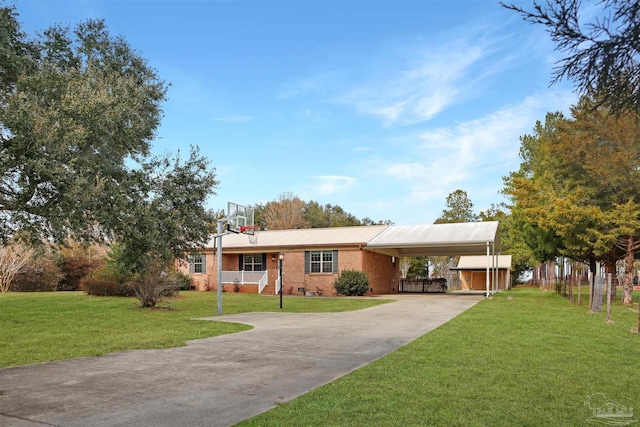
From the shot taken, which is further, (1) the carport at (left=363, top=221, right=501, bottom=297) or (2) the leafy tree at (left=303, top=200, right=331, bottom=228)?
(2) the leafy tree at (left=303, top=200, right=331, bottom=228)

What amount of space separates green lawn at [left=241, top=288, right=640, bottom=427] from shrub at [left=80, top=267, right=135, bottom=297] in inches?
687

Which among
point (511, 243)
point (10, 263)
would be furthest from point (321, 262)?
point (511, 243)

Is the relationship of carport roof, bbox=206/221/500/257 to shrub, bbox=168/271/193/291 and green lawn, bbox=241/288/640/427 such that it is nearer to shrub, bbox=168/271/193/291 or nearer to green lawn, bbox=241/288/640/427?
shrub, bbox=168/271/193/291

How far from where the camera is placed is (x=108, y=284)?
23.6m

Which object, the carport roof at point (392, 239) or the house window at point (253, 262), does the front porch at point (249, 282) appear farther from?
the carport roof at point (392, 239)

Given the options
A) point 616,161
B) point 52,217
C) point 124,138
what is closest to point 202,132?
point 124,138

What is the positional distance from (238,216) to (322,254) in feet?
32.4

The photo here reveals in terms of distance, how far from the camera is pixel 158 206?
1333 cm

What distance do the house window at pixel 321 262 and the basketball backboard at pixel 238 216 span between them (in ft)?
27.9

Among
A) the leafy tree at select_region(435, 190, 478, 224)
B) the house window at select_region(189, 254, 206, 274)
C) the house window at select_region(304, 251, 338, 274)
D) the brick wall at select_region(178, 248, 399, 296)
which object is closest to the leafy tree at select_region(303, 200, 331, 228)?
the leafy tree at select_region(435, 190, 478, 224)

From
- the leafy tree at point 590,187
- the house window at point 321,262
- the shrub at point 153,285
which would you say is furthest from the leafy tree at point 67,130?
the house window at point 321,262

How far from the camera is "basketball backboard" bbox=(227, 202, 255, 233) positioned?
20.5 meters

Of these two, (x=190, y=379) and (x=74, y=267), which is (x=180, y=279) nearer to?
(x=74, y=267)

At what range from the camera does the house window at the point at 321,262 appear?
29797 millimetres
